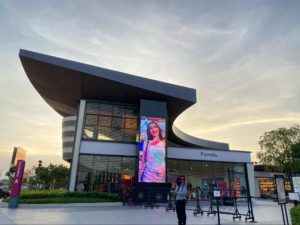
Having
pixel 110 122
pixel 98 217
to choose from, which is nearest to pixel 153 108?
pixel 110 122

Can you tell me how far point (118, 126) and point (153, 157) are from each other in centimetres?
478

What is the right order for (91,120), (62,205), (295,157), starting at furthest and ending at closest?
(295,157) → (91,120) → (62,205)

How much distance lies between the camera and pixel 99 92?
21.1m

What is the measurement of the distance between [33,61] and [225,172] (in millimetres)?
22009

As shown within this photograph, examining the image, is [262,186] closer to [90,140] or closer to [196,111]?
[196,111]

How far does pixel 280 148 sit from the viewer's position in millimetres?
29797

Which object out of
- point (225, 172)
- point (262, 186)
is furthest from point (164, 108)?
point (262, 186)

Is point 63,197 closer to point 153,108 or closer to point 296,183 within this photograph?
point 153,108

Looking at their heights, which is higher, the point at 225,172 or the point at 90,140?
the point at 90,140

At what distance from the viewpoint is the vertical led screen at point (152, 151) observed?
19.3 meters

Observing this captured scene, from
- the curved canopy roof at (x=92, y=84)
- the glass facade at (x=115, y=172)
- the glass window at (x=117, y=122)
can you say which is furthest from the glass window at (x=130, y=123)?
the glass facade at (x=115, y=172)

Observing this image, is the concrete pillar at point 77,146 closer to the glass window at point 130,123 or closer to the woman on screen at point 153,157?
the glass window at point 130,123

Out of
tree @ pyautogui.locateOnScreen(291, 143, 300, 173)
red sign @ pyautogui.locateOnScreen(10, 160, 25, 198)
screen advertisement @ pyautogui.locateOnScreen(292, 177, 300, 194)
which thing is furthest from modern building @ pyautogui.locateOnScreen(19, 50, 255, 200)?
screen advertisement @ pyautogui.locateOnScreen(292, 177, 300, 194)

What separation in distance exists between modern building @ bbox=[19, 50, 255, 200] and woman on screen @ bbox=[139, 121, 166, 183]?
80 mm
